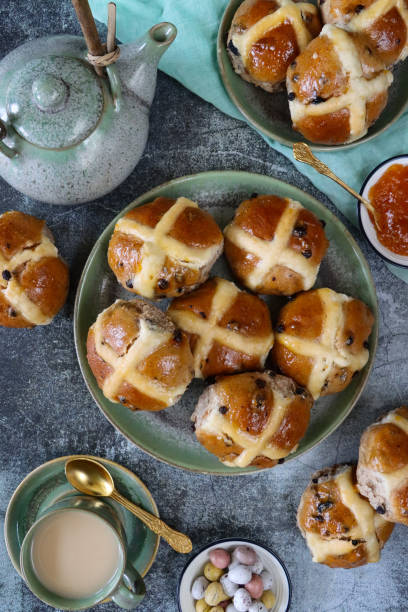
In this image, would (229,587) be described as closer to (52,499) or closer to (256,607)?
(256,607)

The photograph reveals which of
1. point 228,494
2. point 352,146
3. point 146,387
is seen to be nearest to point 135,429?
point 146,387

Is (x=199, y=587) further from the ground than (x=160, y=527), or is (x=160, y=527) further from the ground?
(x=160, y=527)

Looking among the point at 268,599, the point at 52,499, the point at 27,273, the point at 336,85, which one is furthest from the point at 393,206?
the point at 52,499

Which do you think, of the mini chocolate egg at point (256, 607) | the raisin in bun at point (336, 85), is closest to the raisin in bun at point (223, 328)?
the raisin in bun at point (336, 85)

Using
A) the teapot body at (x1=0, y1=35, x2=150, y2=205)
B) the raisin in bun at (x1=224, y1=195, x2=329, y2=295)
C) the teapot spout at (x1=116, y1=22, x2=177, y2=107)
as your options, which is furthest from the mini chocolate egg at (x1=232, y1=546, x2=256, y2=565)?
the teapot spout at (x1=116, y1=22, x2=177, y2=107)

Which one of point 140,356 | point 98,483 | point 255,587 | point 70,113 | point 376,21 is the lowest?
point 255,587

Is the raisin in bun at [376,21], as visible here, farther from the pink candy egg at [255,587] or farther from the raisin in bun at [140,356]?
the pink candy egg at [255,587]
